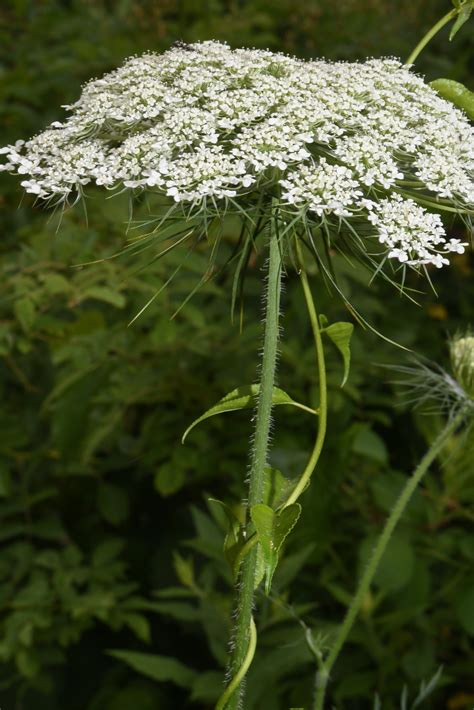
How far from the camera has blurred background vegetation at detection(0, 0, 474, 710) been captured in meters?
1.63

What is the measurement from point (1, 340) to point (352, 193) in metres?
1.04

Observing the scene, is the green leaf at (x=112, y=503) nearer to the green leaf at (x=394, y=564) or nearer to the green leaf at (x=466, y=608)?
the green leaf at (x=394, y=564)

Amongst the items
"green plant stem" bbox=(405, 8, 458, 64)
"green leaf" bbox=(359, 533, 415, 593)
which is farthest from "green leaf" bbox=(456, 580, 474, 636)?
"green plant stem" bbox=(405, 8, 458, 64)

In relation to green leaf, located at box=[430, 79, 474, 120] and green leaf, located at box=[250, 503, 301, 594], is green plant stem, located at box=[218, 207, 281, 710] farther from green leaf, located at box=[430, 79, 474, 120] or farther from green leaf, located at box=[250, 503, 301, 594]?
green leaf, located at box=[430, 79, 474, 120]

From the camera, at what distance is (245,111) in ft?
2.69

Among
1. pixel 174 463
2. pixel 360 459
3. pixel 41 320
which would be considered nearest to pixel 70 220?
pixel 41 320

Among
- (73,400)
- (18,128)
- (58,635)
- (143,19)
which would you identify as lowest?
(58,635)

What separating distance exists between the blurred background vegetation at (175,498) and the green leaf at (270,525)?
0.68m

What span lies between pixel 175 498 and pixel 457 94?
1.41m

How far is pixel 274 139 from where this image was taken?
2.57 feet

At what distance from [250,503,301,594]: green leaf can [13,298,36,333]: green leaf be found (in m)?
0.87

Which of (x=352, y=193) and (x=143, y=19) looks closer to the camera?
(x=352, y=193)

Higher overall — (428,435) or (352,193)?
(352,193)

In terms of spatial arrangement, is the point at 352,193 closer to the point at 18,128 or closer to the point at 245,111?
the point at 245,111
